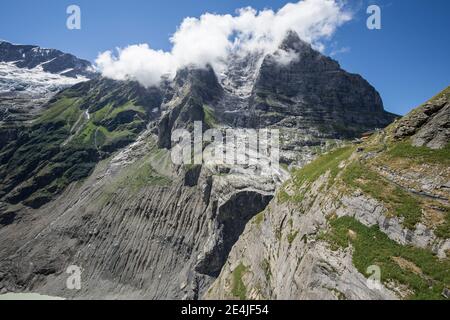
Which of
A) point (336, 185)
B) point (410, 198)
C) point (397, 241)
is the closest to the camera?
point (397, 241)

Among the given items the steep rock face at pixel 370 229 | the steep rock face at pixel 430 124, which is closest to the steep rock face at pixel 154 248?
the steep rock face at pixel 370 229

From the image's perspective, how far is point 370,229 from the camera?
33.8 m

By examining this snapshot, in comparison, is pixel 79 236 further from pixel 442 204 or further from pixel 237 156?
pixel 442 204

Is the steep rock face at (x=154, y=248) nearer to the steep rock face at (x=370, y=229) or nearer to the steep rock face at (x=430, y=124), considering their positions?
the steep rock face at (x=370, y=229)

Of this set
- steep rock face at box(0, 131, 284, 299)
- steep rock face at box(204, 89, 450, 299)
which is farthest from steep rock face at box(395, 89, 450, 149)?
steep rock face at box(0, 131, 284, 299)

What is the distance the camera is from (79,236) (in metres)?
196

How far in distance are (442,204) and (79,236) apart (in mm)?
196684

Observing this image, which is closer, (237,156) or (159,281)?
(159,281)

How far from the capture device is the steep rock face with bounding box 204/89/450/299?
93.7 ft

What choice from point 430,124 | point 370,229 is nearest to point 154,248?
point 370,229

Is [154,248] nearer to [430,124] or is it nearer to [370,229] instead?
[370,229]

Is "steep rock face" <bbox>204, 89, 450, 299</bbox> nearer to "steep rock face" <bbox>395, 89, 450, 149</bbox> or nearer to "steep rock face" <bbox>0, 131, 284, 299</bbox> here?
"steep rock face" <bbox>395, 89, 450, 149</bbox>
